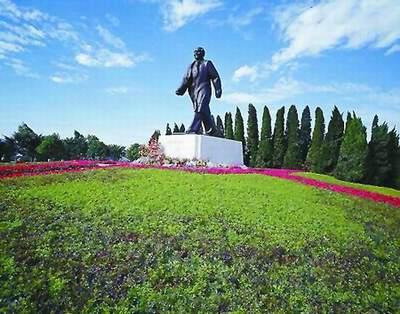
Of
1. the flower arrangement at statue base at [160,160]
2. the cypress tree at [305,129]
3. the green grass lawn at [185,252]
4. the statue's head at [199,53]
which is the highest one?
the statue's head at [199,53]

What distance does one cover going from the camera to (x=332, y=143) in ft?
70.6

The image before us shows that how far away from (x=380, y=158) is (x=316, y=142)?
632cm

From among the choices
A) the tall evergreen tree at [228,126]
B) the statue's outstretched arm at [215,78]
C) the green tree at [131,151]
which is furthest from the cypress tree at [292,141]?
the green tree at [131,151]

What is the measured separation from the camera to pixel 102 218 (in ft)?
19.5

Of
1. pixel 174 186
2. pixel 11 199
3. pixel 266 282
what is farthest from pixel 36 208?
pixel 266 282

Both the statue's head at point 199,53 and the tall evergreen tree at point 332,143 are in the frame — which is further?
the tall evergreen tree at point 332,143

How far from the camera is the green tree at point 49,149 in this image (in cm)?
3030

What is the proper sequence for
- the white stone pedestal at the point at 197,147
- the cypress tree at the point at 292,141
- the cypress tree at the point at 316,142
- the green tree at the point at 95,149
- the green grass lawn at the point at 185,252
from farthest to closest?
the green tree at the point at 95,149 < the cypress tree at the point at 292,141 < the cypress tree at the point at 316,142 < the white stone pedestal at the point at 197,147 < the green grass lawn at the point at 185,252

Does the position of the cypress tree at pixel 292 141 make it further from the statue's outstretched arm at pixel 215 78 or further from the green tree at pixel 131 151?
the green tree at pixel 131 151

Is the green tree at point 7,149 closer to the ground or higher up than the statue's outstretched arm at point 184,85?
closer to the ground

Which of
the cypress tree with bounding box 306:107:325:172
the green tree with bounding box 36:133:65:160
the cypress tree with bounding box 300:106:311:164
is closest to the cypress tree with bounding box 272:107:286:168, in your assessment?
the cypress tree with bounding box 300:106:311:164

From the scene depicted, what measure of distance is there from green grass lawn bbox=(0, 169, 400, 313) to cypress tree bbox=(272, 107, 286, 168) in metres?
18.4

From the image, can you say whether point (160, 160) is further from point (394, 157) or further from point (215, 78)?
point (394, 157)

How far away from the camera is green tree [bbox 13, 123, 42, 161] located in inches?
1236
